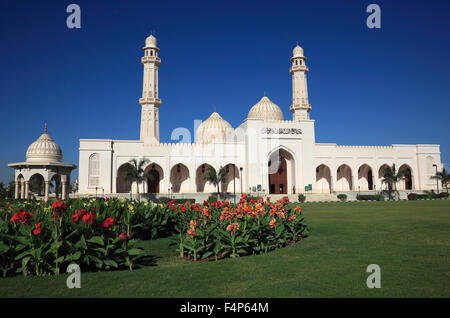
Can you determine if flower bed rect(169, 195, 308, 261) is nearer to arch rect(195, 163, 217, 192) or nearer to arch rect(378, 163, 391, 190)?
arch rect(195, 163, 217, 192)

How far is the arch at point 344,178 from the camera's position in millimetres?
37281

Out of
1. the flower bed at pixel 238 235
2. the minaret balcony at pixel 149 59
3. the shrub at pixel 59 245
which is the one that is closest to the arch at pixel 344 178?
the minaret balcony at pixel 149 59

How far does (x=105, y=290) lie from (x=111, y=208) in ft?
12.5

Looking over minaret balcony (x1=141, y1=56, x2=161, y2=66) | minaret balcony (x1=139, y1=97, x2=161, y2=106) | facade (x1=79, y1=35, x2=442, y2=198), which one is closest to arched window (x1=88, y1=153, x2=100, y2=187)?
facade (x1=79, y1=35, x2=442, y2=198)

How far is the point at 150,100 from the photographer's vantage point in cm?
3066

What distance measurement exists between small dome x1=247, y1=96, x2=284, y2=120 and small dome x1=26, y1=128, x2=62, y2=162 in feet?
67.4

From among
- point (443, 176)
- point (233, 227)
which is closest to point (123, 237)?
point (233, 227)

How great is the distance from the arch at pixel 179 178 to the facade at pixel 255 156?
10cm

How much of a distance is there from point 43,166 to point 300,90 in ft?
85.8

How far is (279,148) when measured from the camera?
110ft

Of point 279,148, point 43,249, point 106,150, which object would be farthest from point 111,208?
point 279,148

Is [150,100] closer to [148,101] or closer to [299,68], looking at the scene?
[148,101]

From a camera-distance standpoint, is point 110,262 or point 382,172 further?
point 382,172
